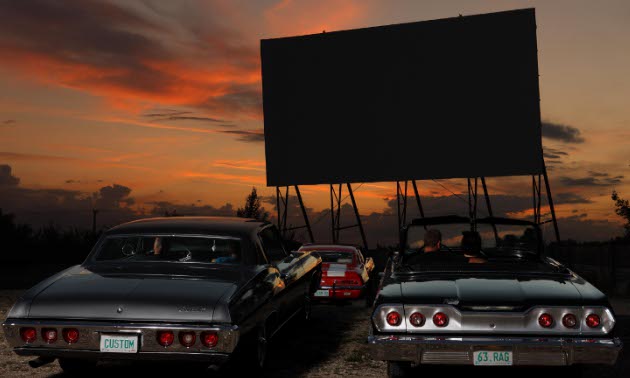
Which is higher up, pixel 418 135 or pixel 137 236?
pixel 418 135

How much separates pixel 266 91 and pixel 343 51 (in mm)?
4351

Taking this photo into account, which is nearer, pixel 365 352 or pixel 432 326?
pixel 432 326

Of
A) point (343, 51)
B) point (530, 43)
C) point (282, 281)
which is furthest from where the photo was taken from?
point (343, 51)

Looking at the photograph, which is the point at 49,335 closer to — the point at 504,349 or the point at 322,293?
the point at 504,349

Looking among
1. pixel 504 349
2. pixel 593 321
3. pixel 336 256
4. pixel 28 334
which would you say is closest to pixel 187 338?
pixel 28 334

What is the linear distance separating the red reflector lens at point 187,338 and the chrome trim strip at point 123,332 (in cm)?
3

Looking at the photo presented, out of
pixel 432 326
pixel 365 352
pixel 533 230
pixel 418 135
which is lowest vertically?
pixel 365 352

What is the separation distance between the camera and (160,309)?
680 centimetres

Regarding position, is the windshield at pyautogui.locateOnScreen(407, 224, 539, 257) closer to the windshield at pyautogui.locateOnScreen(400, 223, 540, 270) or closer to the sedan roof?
the windshield at pyautogui.locateOnScreen(400, 223, 540, 270)

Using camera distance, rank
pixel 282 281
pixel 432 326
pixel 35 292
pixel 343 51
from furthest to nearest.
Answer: pixel 343 51, pixel 282 281, pixel 35 292, pixel 432 326

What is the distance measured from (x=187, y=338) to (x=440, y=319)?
82.4 inches

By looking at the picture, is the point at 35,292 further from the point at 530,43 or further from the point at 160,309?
the point at 530,43

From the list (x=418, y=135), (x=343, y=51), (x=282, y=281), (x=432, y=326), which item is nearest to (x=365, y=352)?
(x=282, y=281)

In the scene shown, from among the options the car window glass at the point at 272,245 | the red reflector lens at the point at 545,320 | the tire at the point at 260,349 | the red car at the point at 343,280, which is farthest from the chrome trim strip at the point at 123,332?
the red car at the point at 343,280
